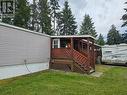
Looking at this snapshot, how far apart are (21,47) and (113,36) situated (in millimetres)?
58725

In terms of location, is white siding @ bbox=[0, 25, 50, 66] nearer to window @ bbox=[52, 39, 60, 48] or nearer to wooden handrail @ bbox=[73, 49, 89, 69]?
window @ bbox=[52, 39, 60, 48]

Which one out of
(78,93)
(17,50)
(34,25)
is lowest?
(78,93)

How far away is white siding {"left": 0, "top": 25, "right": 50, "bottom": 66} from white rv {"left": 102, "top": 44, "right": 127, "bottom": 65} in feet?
50.4

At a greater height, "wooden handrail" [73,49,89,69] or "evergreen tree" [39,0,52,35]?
"evergreen tree" [39,0,52,35]

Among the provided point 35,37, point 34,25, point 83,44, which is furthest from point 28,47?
point 34,25

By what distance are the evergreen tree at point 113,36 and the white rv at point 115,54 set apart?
118ft

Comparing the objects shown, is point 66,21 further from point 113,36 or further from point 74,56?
point 74,56

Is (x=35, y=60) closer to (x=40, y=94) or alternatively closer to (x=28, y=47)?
(x=28, y=47)

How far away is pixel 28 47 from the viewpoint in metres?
19.8

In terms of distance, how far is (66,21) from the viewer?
64688 mm

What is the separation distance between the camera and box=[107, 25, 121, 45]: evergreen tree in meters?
Result: 72.9

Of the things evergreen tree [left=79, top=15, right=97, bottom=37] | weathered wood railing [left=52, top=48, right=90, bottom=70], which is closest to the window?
weathered wood railing [left=52, top=48, right=90, bottom=70]

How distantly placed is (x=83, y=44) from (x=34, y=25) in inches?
1011

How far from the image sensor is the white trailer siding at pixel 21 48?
1626 cm
